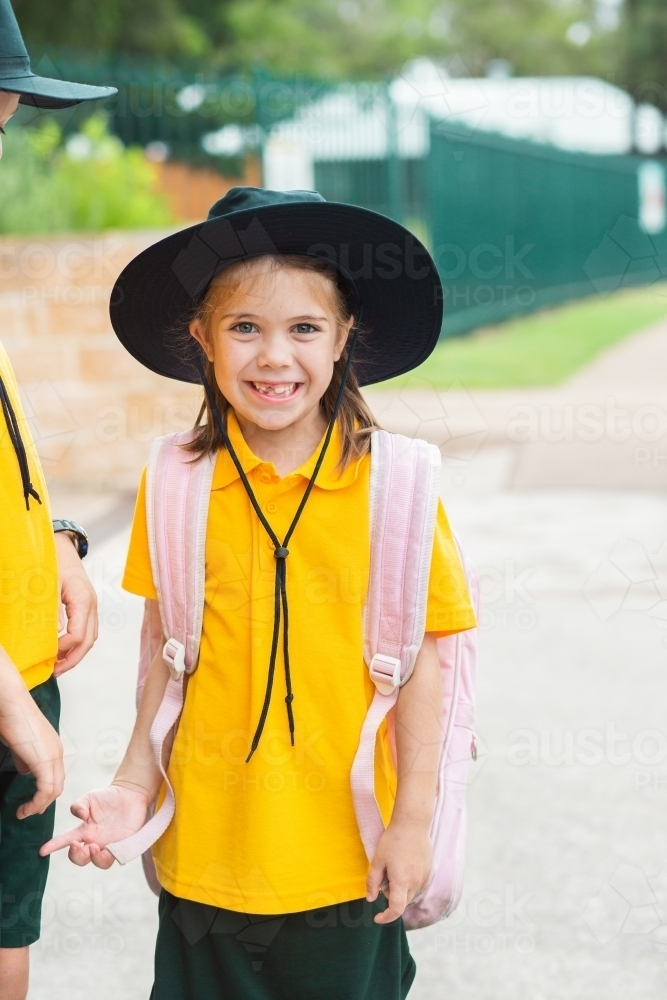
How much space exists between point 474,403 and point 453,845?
7.92m

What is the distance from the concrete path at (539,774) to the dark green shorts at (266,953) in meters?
0.65

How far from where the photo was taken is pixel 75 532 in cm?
221

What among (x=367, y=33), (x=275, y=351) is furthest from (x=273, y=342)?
(x=367, y=33)

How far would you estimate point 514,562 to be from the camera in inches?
216

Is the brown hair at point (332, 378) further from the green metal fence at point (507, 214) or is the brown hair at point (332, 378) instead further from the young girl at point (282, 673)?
the green metal fence at point (507, 214)

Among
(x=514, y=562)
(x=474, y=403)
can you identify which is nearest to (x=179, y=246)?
(x=514, y=562)

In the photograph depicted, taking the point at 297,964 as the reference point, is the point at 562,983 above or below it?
below

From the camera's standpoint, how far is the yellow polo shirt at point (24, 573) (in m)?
1.91

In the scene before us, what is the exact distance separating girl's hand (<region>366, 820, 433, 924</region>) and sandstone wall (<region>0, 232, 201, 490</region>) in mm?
4955

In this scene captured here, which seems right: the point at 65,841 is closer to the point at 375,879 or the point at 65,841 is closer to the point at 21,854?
the point at 21,854

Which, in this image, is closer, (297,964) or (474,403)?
(297,964)

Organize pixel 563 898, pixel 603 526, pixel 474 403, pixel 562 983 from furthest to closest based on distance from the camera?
pixel 474 403
pixel 603 526
pixel 563 898
pixel 562 983

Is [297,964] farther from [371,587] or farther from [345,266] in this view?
[345,266]

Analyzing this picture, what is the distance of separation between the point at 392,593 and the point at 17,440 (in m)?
0.63
